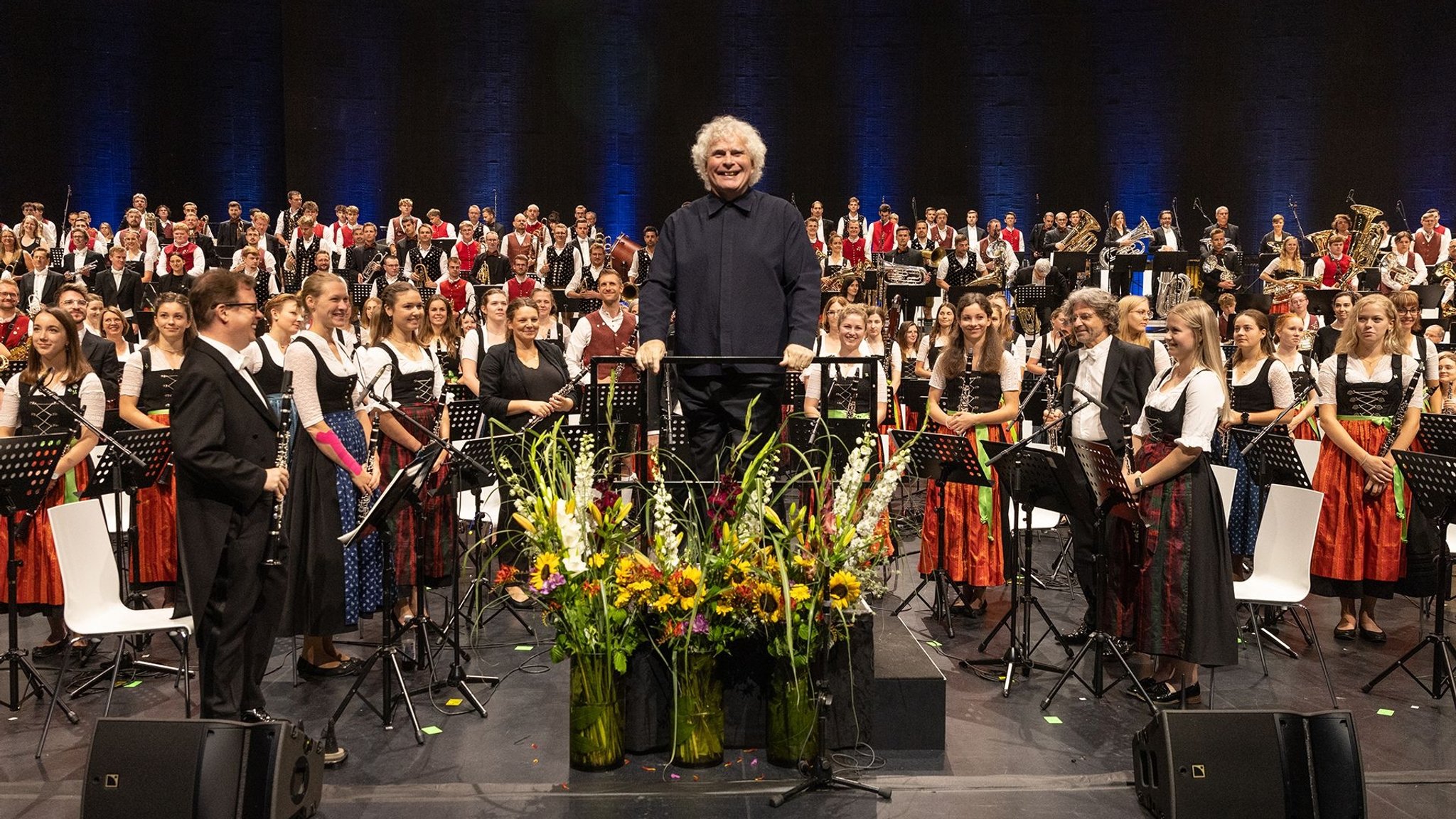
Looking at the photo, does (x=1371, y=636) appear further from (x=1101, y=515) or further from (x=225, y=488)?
(x=225, y=488)

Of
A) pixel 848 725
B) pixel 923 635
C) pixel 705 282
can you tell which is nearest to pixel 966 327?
pixel 923 635

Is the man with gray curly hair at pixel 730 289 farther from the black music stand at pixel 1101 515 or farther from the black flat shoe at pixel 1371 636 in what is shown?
the black flat shoe at pixel 1371 636

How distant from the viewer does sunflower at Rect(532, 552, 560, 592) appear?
3402mm

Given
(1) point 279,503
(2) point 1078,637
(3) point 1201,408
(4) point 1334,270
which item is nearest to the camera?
(1) point 279,503

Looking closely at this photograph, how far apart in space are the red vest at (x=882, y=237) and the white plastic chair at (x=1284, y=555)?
35.4 feet

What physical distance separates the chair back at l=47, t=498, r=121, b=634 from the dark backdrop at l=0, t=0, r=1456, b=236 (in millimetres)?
14001

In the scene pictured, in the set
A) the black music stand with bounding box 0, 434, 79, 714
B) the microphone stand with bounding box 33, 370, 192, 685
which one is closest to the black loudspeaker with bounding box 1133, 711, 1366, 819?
the microphone stand with bounding box 33, 370, 192, 685

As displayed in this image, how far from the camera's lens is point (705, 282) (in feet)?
12.7

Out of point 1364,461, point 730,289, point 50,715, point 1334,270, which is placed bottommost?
point 50,715

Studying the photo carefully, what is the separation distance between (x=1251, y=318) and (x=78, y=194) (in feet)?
59.0

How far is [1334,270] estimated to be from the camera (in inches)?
515

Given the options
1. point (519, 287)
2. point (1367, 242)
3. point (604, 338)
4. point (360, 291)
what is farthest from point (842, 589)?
point (1367, 242)

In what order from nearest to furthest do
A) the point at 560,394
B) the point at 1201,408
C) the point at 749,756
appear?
the point at 749,756 < the point at 1201,408 < the point at 560,394

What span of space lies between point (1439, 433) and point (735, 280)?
138 inches
